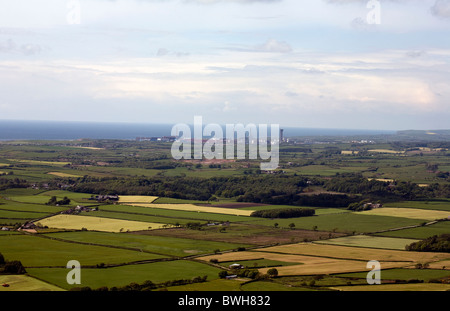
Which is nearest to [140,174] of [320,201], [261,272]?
[320,201]

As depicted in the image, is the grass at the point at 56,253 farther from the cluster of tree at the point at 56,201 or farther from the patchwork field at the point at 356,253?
the cluster of tree at the point at 56,201

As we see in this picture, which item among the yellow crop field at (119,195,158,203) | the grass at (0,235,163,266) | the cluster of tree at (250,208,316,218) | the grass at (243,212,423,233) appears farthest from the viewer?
the yellow crop field at (119,195,158,203)

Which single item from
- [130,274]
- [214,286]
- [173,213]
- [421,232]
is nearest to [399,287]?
[214,286]

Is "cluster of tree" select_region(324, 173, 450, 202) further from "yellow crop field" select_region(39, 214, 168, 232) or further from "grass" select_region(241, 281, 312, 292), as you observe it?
"grass" select_region(241, 281, 312, 292)

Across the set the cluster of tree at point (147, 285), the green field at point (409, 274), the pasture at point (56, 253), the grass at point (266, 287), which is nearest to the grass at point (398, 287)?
the green field at point (409, 274)

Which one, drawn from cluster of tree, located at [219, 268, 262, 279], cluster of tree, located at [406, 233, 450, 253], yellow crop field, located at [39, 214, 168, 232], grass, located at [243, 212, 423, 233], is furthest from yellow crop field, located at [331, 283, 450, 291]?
yellow crop field, located at [39, 214, 168, 232]

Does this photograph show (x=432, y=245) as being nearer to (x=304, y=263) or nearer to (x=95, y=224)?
(x=304, y=263)
